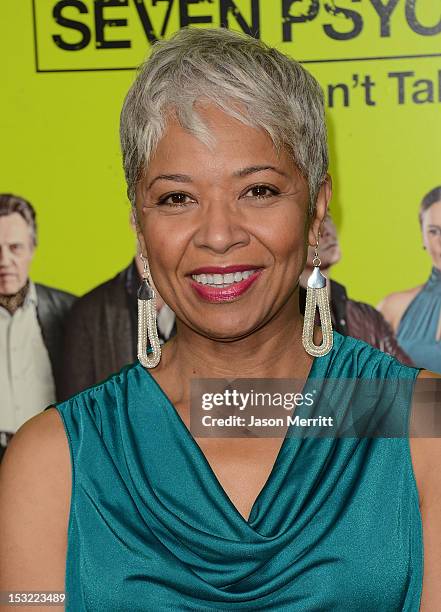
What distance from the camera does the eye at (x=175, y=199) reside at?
1.01 m

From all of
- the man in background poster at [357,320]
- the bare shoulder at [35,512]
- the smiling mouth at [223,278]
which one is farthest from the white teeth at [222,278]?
the man in background poster at [357,320]

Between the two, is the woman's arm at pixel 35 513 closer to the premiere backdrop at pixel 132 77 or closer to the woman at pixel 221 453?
the woman at pixel 221 453

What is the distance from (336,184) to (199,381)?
1.46 ft

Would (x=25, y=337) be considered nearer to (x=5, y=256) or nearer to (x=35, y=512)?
(x=5, y=256)

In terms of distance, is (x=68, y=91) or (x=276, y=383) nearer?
(x=276, y=383)

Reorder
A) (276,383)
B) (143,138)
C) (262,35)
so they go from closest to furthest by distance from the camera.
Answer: (143,138) → (276,383) → (262,35)

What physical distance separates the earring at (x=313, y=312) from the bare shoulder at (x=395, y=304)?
0.31 metres

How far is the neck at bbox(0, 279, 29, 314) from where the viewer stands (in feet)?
4.80

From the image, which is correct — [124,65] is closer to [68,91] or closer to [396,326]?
[68,91]

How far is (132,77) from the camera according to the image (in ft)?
4.64

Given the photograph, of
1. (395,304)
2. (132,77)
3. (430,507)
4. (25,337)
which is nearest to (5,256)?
(25,337)

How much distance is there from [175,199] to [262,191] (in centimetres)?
10

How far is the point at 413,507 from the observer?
1.04 metres

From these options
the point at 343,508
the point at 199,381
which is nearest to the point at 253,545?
the point at 343,508
